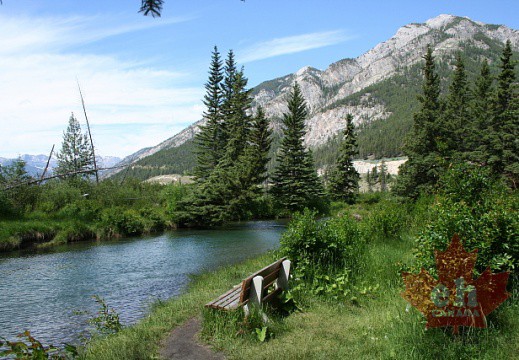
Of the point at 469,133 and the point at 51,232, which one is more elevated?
the point at 469,133

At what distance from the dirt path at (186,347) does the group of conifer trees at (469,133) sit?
2971 centimetres

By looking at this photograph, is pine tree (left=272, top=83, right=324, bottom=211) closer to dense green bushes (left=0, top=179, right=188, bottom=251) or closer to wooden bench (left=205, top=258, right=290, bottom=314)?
dense green bushes (left=0, top=179, right=188, bottom=251)

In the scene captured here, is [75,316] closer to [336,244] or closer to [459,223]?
[336,244]

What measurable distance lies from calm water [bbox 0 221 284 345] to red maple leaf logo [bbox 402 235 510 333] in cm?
685

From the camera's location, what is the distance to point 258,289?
20.1 feet

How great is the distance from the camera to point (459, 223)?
5957 mm

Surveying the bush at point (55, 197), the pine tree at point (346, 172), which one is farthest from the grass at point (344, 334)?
the pine tree at point (346, 172)

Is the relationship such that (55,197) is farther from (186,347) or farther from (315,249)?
(186,347)

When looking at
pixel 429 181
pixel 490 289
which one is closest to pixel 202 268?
pixel 490 289

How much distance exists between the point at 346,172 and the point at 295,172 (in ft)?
32.2

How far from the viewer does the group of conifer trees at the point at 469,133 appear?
1366 inches

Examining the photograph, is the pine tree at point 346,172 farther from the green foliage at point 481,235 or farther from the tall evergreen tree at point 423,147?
the green foliage at point 481,235

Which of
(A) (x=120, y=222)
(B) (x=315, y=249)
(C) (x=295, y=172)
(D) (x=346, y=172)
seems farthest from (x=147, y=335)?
(D) (x=346, y=172)

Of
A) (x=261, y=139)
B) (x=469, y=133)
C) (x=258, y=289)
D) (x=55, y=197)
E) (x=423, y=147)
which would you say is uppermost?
(x=261, y=139)
